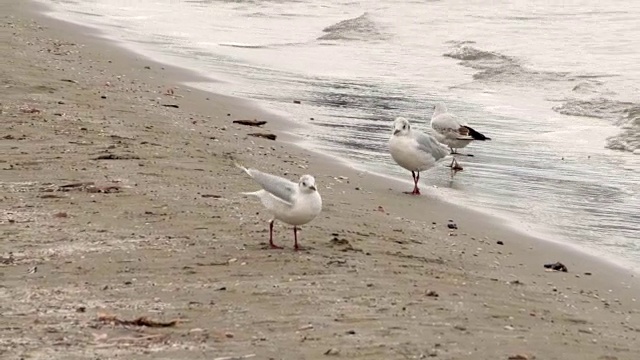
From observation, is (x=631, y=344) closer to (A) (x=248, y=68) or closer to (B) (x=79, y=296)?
(B) (x=79, y=296)

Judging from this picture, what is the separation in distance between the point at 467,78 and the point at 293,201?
39.0ft

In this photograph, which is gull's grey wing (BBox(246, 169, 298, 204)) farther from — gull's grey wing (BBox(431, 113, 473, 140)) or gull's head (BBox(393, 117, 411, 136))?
gull's grey wing (BBox(431, 113, 473, 140))

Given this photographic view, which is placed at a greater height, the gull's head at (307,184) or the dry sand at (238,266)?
the gull's head at (307,184)

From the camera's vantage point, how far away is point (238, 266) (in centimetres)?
625

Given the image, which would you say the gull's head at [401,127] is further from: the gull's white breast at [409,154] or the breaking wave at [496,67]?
the breaking wave at [496,67]

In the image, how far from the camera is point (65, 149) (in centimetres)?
874

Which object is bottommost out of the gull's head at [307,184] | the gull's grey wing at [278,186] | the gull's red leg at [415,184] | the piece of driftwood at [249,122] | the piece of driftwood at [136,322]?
the gull's red leg at [415,184]

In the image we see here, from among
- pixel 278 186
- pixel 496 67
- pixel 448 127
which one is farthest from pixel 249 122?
pixel 496 67

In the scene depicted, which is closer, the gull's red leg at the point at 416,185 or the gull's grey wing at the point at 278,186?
the gull's grey wing at the point at 278,186

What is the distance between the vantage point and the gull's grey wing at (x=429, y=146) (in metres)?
10.1

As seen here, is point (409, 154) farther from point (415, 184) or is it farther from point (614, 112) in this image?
point (614, 112)

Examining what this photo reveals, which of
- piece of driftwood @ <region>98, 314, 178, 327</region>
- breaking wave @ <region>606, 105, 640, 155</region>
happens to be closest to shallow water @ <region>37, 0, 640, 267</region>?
breaking wave @ <region>606, 105, 640, 155</region>

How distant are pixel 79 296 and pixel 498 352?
2.04 m

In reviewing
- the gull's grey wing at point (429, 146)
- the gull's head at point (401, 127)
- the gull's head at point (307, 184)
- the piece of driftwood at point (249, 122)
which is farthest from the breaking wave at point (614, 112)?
the gull's head at point (307, 184)
